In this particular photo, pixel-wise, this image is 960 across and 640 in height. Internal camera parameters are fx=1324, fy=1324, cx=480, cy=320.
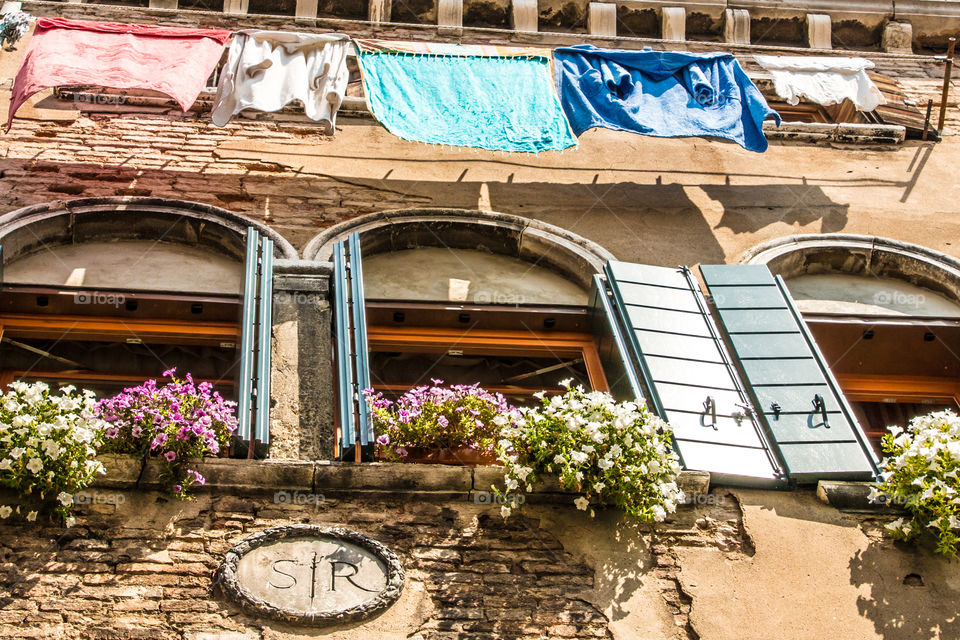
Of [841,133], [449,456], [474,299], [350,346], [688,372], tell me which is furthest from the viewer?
[841,133]

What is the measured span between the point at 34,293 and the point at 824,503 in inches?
202

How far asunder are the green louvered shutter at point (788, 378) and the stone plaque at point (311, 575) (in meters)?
2.40

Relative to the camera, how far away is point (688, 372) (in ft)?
26.1

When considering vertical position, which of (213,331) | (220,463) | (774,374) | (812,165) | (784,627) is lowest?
(784,627)

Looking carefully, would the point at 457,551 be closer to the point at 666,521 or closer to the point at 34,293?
the point at 666,521

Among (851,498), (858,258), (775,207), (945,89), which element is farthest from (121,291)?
(945,89)

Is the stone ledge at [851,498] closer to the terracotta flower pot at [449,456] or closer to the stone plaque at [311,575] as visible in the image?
the terracotta flower pot at [449,456]

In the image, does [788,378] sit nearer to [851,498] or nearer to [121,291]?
[851,498]

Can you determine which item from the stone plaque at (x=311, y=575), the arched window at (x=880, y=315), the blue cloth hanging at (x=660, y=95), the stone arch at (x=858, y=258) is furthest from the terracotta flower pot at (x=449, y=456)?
the blue cloth hanging at (x=660, y=95)

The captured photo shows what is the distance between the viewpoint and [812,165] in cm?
1131

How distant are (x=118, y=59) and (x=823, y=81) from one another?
5.97 metres

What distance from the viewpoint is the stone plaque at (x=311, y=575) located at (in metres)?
6.35

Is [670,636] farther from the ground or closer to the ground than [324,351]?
closer to the ground

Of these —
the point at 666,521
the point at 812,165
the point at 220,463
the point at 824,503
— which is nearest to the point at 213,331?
the point at 220,463
